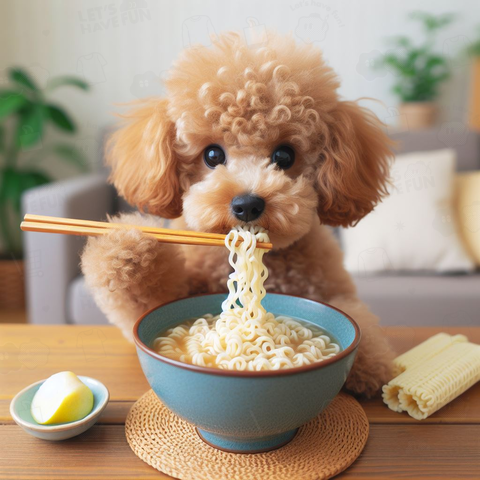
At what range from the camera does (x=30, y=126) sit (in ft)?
8.80

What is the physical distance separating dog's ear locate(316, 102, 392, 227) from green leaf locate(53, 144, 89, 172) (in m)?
2.39

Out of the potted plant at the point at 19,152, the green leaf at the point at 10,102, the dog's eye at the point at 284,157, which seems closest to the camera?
the dog's eye at the point at 284,157

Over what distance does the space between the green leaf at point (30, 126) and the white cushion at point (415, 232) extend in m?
1.76

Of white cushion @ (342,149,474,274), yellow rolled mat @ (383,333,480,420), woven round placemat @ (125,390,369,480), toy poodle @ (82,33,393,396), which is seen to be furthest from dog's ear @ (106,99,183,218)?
white cushion @ (342,149,474,274)

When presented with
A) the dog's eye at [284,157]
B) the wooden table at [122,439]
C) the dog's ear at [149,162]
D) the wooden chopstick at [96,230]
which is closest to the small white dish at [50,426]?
the wooden table at [122,439]

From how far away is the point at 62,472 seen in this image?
2.07 feet

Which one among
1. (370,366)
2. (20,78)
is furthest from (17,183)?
(370,366)

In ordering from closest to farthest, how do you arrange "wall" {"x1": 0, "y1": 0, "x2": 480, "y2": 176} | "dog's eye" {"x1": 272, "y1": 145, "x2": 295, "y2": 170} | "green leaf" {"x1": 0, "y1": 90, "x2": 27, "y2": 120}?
"dog's eye" {"x1": 272, "y1": 145, "x2": 295, "y2": 170} → "green leaf" {"x1": 0, "y1": 90, "x2": 27, "y2": 120} → "wall" {"x1": 0, "y1": 0, "x2": 480, "y2": 176}

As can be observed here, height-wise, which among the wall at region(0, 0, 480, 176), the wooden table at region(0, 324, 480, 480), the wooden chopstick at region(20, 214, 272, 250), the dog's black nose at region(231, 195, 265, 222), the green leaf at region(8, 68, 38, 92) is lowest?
the wooden table at region(0, 324, 480, 480)

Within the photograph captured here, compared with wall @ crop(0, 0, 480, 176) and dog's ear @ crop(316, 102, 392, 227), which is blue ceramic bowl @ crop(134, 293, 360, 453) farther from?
wall @ crop(0, 0, 480, 176)

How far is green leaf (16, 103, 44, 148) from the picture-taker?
8.70 ft

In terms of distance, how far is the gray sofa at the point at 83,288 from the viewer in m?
1.93

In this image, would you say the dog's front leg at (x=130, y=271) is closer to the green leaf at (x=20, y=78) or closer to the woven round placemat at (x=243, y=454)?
the woven round placemat at (x=243, y=454)

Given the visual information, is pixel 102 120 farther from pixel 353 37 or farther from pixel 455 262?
pixel 455 262
